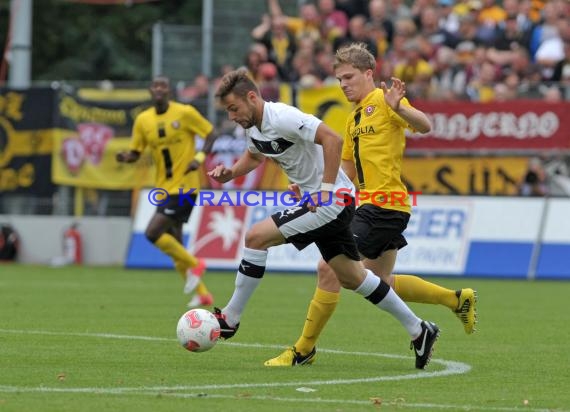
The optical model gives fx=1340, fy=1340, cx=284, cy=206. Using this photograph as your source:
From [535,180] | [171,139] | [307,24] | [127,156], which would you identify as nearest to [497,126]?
[535,180]

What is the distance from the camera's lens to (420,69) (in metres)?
22.2

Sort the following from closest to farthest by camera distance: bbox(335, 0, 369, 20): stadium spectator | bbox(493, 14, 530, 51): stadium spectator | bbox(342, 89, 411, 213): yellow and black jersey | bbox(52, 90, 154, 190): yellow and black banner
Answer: bbox(342, 89, 411, 213): yellow and black jersey
bbox(52, 90, 154, 190): yellow and black banner
bbox(493, 14, 530, 51): stadium spectator
bbox(335, 0, 369, 20): stadium spectator

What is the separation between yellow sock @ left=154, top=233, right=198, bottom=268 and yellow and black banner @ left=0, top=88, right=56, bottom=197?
329 inches

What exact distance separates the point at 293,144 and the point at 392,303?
1328 mm

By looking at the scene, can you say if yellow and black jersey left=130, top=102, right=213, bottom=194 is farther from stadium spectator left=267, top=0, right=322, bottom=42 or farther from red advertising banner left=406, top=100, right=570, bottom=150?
stadium spectator left=267, top=0, right=322, bottom=42

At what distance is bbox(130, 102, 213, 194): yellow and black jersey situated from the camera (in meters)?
16.1

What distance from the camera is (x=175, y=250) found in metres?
15.7

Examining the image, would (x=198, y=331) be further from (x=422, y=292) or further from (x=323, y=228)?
(x=422, y=292)

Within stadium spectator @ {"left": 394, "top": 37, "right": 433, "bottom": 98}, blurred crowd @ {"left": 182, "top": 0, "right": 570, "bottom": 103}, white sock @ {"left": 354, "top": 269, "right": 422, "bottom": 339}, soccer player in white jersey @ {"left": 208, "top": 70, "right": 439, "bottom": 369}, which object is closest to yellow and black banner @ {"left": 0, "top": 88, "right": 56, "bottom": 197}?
blurred crowd @ {"left": 182, "top": 0, "right": 570, "bottom": 103}

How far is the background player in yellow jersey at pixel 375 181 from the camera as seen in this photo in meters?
10.1

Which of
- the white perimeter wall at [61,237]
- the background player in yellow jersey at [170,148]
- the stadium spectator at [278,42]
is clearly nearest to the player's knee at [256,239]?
the background player in yellow jersey at [170,148]

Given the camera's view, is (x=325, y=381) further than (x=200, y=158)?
No

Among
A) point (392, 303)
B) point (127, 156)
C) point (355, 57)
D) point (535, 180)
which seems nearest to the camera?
point (392, 303)

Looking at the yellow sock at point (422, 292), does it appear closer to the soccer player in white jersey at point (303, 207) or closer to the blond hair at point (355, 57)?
the soccer player in white jersey at point (303, 207)
